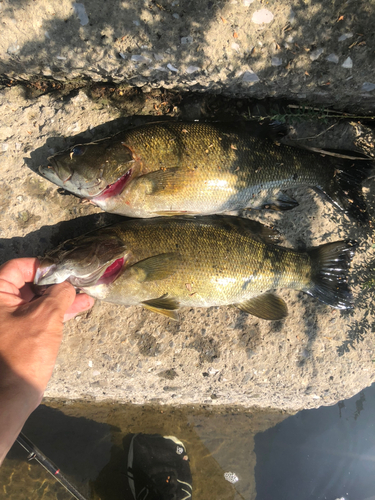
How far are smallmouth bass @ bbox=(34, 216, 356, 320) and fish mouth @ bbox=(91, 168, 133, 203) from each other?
11.3 inches

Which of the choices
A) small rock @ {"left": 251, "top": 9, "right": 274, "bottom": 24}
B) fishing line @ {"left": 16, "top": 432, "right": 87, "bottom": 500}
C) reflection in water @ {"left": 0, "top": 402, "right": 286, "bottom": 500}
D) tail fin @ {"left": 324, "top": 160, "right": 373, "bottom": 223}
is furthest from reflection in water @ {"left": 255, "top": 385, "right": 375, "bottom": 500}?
small rock @ {"left": 251, "top": 9, "right": 274, "bottom": 24}

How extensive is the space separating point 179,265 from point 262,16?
2090 mm

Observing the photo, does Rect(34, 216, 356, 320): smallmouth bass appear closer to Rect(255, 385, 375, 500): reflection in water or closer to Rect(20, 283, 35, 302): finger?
Rect(20, 283, 35, 302): finger

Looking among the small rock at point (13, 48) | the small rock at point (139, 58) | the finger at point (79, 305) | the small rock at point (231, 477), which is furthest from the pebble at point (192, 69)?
the small rock at point (231, 477)

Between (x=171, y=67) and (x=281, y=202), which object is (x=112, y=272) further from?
(x=171, y=67)

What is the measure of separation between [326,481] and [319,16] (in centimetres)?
574

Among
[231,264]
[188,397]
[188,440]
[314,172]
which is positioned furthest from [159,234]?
[188,440]

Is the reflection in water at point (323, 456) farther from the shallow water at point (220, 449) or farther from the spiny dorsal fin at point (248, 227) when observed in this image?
the spiny dorsal fin at point (248, 227)

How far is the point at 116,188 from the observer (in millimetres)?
2545

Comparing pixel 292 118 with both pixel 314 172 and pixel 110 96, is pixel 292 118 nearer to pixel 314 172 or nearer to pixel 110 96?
pixel 314 172

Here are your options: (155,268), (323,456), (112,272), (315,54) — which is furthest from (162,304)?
(323,456)

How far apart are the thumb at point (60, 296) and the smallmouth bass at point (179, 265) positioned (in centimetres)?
6

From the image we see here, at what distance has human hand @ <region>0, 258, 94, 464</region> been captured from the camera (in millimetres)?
2016

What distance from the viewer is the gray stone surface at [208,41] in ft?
7.20
